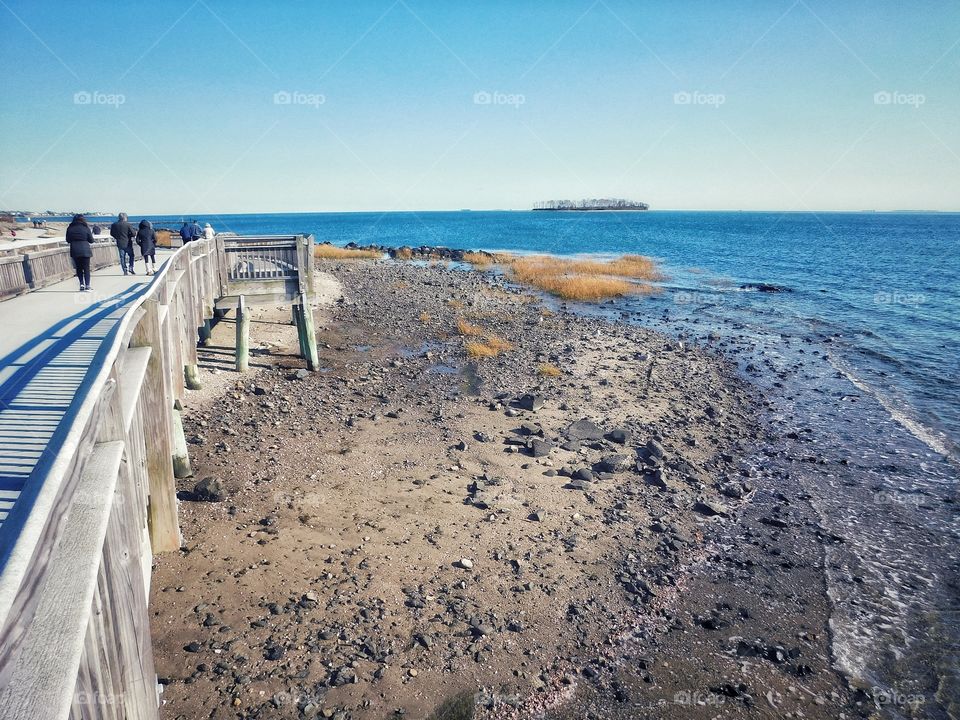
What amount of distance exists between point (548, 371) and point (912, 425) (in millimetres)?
9850

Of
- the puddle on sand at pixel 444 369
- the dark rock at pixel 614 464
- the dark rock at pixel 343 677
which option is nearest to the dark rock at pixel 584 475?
the dark rock at pixel 614 464

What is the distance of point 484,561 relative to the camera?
316 inches

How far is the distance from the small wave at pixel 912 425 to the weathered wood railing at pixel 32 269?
22683mm

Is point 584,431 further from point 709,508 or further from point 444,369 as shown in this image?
point 444,369

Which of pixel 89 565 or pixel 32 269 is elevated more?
pixel 32 269

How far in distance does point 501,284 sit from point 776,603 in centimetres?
3244

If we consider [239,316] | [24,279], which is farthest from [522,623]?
[24,279]

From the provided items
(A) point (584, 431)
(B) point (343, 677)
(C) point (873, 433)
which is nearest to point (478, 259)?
(C) point (873, 433)

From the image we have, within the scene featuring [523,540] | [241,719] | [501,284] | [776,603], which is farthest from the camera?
[501,284]

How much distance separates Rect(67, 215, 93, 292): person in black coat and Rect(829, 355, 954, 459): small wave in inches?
840

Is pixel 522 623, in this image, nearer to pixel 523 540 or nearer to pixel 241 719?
pixel 523 540

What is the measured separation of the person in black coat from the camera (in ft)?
45.6

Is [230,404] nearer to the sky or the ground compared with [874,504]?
nearer to the sky

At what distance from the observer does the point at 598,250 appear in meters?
73.7
